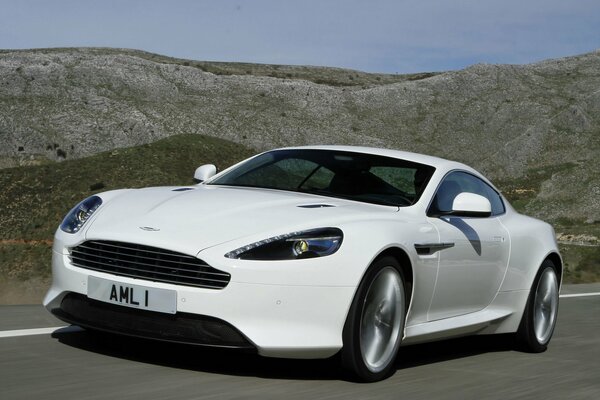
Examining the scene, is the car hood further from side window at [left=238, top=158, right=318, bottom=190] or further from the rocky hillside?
the rocky hillside

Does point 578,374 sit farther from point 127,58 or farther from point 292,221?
point 127,58

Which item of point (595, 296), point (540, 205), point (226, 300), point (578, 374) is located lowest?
point (540, 205)

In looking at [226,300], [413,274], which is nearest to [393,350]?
[413,274]

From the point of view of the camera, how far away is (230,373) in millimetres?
5273

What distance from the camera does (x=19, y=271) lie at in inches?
950

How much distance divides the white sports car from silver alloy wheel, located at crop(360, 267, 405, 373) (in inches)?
0.4

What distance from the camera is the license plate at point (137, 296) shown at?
16.1ft

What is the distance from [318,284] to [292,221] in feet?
1.34

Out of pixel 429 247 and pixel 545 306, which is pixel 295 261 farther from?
pixel 545 306

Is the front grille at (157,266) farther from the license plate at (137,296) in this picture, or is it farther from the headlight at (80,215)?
the headlight at (80,215)

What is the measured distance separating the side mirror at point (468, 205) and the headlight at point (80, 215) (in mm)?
2271

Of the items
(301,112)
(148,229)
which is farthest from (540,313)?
(301,112)

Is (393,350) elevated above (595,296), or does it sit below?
above

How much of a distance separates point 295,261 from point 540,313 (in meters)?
3.38
